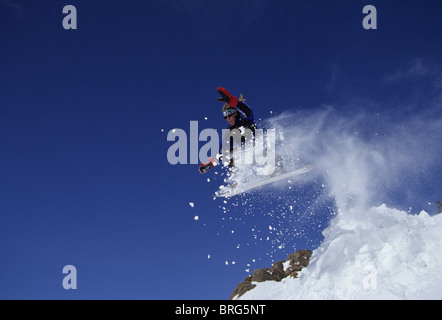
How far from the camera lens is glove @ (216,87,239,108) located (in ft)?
35.2

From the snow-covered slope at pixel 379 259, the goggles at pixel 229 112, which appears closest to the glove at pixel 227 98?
the goggles at pixel 229 112

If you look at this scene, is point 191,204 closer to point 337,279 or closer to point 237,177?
point 237,177

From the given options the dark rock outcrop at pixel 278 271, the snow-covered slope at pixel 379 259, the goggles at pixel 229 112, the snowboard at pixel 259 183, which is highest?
the goggles at pixel 229 112

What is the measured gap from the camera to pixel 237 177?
1375 cm

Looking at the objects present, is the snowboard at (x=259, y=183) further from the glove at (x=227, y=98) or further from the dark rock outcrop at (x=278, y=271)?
the dark rock outcrop at (x=278, y=271)

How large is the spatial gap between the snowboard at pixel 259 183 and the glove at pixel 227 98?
394 cm

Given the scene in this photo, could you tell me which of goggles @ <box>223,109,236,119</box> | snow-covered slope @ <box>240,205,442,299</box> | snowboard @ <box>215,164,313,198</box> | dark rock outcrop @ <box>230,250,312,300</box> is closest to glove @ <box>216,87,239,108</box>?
goggles @ <box>223,109,236,119</box>

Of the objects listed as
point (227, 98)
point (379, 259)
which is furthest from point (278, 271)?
point (227, 98)

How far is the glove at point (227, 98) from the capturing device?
10718mm

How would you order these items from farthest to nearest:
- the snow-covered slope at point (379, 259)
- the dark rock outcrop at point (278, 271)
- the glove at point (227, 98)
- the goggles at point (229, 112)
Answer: the dark rock outcrop at point (278, 271) → the goggles at point (229, 112) → the glove at point (227, 98) → the snow-covered slope at point (379, 259)

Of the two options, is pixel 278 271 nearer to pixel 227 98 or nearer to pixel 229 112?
pixel 229 112

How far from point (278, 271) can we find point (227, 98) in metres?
27.7
